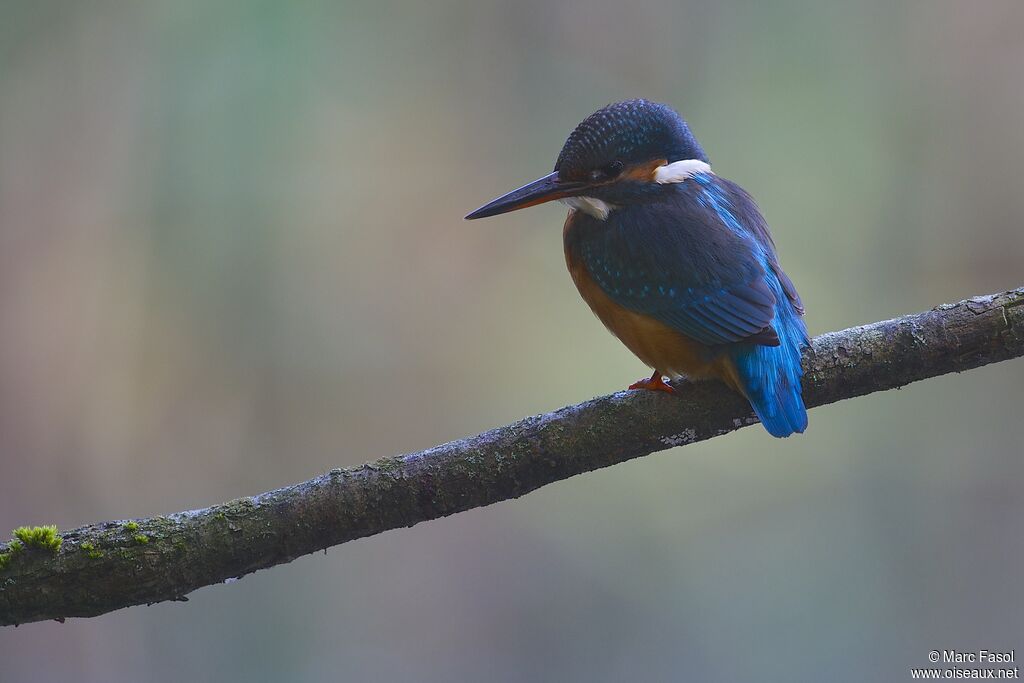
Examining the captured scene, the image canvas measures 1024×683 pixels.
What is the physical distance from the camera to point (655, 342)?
2.13 m

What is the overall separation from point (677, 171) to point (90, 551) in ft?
5.12

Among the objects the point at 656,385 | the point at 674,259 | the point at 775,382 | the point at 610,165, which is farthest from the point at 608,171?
the point at 775,382

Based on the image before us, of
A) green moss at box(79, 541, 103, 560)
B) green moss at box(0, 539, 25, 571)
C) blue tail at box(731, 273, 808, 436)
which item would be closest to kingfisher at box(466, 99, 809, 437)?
blue tail at box(731, 273, 808, 436)

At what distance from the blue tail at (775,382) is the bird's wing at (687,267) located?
4 centimetres

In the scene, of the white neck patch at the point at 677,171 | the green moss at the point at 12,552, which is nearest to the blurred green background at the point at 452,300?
the white neck patch at the point at 677,171

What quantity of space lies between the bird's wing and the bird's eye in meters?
0.09

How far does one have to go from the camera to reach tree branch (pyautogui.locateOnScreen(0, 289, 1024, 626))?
155 cm

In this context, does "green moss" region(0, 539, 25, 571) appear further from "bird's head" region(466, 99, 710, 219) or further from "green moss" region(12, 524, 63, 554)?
"bird's head" region(466, 99, 710, 219)

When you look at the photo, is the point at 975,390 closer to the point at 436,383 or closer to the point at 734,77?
the point at 734,77

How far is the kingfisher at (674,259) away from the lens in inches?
77.1

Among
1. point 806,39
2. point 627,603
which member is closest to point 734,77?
point 806,39

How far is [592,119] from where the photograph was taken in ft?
7.51

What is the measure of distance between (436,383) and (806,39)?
224cm

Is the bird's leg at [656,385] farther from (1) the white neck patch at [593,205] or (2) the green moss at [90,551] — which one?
(2) the green moss at [90,551]
